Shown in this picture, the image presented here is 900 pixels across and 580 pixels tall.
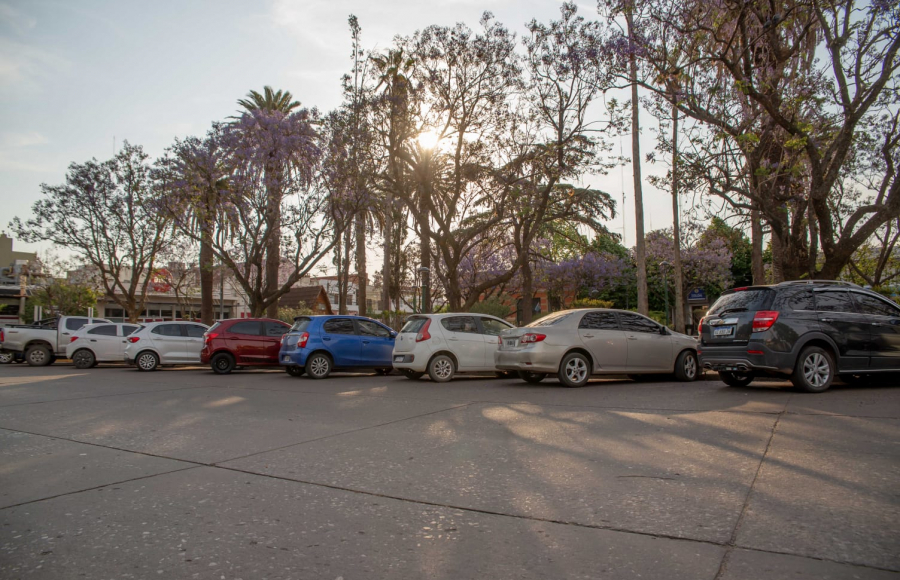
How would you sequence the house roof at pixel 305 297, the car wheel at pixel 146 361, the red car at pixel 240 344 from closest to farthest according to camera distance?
the red car at pixel 240 344 → the car wheel at pixel 146 361 → the house roof at pixel 305 297

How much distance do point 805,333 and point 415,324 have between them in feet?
26.7

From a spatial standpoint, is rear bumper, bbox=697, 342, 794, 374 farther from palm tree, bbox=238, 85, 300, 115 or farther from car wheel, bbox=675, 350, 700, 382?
palm tree, bbox=238, 85, 300, 115

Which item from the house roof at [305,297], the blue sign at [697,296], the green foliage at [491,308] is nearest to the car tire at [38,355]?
the green foliage at [491,308]

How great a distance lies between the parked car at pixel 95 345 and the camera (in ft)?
69.8

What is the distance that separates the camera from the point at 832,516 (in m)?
3.94

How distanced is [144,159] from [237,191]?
8.51 m

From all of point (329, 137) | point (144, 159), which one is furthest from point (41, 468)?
point (144, 159)

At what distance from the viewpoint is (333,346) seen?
1625 cm

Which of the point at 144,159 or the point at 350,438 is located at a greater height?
the point at 144,159

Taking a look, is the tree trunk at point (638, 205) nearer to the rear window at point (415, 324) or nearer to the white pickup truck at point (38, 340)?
the rear window at point (415, 324)

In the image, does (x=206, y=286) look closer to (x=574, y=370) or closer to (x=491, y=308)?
(x=491, y=308)

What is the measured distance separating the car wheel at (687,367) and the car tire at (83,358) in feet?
62.3

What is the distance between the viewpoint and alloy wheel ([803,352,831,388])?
32.7 feet

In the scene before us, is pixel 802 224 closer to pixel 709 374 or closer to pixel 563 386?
pixel 709 374
